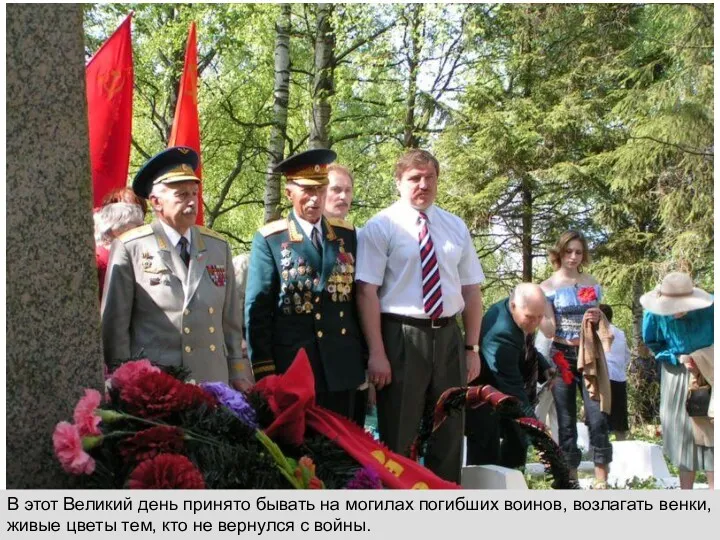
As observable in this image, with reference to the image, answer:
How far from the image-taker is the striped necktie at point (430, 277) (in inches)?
209

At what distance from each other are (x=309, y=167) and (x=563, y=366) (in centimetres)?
325

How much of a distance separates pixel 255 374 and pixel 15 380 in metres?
2.52

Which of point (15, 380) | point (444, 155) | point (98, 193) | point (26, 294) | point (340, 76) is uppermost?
point (340, 76)

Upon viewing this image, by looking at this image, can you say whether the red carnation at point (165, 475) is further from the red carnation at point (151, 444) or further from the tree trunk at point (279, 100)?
Result: the tree trunk at point (279, 100)

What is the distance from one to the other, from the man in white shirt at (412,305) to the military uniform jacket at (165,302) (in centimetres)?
105

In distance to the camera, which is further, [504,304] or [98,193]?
[98,193]

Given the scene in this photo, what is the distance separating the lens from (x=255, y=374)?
16.7ft

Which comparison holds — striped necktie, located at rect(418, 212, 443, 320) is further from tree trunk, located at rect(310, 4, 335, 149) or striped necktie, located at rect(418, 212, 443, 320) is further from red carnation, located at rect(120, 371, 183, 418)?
tree trunk, located at rect(310, 4, 335, 149)

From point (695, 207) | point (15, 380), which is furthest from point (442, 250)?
point (695, 207)

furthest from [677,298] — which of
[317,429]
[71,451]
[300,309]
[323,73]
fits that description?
[323,73]

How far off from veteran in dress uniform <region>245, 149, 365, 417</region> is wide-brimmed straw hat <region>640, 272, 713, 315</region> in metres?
2.68

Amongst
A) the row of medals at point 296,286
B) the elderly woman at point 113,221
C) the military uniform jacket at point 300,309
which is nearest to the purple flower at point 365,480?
the military uniform jacket at point 300,309

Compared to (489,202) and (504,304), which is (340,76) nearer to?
(489,202)

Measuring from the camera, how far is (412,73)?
1728cm
